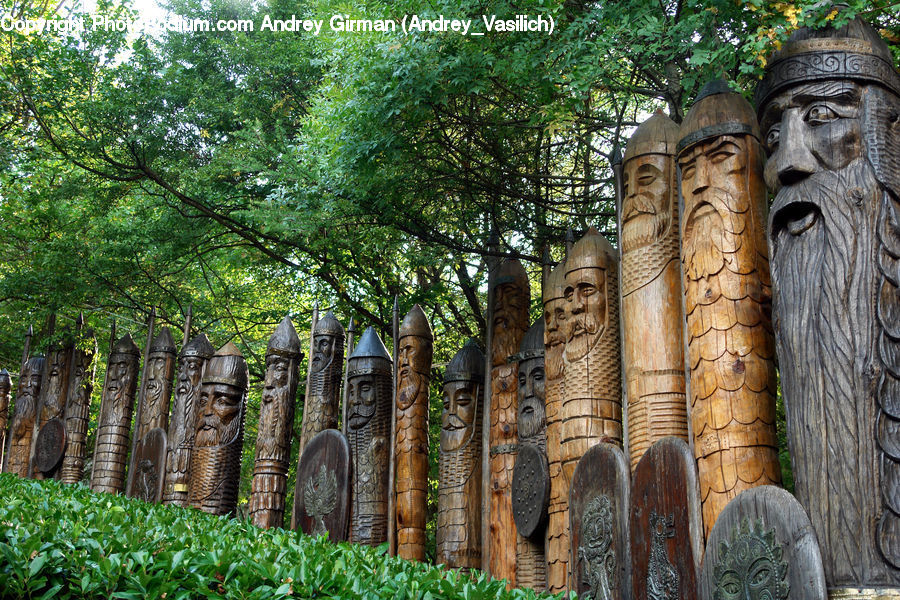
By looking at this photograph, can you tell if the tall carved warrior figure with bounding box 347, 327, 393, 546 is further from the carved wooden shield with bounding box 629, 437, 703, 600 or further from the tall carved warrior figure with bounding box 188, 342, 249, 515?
the carved wooden shield with bounding box 629, 437, 703, 600

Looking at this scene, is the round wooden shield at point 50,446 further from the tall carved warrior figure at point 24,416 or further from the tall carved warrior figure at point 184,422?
the tall carved warrior figure at point 184,422

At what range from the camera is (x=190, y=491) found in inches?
359

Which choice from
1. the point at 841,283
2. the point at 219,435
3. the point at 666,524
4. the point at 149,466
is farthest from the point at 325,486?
the point at 841,283

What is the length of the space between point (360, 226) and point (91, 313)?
535 cm

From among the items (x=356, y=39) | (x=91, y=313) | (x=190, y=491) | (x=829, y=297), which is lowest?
(x=190, y=491)

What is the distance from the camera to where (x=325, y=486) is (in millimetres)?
8016

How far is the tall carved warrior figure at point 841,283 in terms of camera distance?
396cm

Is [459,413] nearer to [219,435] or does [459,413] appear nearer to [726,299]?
[219,435]

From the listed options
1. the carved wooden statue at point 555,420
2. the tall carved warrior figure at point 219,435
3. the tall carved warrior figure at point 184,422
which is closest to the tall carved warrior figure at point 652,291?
the carved wooden statue at point 555,420

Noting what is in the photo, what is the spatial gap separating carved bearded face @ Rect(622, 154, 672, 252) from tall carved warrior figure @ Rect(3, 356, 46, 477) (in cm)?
978

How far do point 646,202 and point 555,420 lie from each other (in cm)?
182

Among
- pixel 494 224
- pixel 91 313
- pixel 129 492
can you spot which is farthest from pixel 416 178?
pixel 91 313

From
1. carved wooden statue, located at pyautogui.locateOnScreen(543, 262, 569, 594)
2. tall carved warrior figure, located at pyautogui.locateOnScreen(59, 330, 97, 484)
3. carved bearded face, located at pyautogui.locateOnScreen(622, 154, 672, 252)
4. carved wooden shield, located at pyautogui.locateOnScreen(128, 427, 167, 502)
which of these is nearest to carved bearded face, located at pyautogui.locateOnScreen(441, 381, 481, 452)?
carved wooden statue, located at pyautogui.locateOnScreen(543, 262, 569, 594)

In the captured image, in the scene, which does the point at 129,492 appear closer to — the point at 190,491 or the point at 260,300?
the point at 190,491
